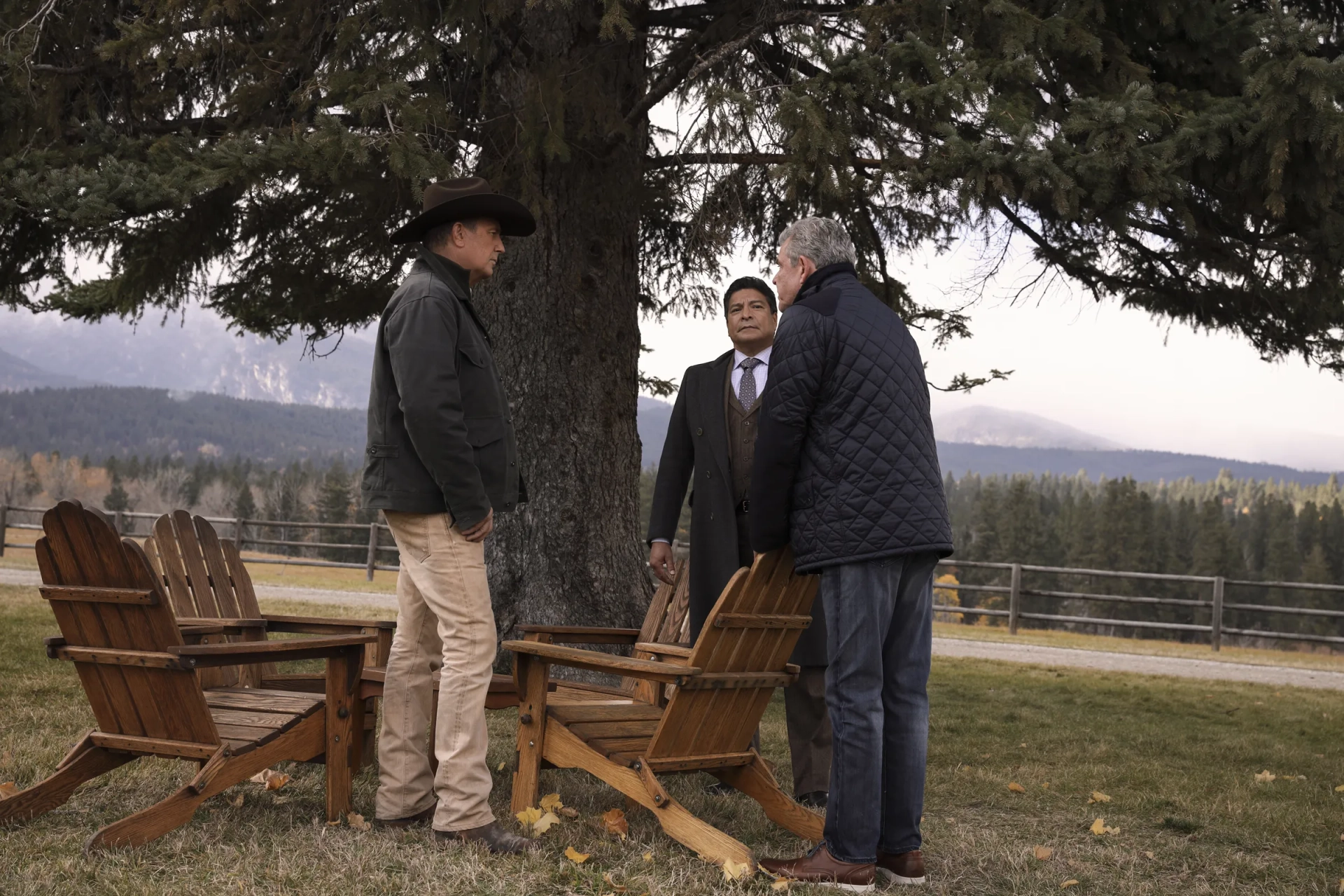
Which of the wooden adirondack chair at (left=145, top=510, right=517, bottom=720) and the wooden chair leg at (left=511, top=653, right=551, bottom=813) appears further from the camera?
the wooden adirondack chair at (left=145, top=510, right=517, bottom=720)

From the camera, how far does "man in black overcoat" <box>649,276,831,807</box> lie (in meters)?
4.86

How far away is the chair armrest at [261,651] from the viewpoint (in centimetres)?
369

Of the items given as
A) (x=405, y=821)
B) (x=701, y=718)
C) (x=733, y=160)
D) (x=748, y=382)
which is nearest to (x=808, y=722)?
(x=701, y=718)

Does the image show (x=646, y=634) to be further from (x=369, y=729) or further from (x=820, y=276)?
(x=820, y=276)

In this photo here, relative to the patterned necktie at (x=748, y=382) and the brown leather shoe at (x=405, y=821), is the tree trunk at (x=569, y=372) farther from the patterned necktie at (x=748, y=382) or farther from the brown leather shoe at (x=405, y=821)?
the brown leather shoe at (x=405, y=821)

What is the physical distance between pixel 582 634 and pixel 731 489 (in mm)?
882

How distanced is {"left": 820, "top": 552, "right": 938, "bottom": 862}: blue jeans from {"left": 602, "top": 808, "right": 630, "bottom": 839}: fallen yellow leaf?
2.58 ft

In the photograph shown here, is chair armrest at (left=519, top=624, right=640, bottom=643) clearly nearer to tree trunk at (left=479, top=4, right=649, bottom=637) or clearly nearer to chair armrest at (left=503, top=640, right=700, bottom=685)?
chair armrest at (left=503, top=640, right=700, bottom=685)

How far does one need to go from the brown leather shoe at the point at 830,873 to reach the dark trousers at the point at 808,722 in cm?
124

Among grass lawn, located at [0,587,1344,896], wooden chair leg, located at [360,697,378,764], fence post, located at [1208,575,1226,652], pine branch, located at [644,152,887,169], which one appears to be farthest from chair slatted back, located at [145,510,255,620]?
fence post, located at [1208,575,1226,652]

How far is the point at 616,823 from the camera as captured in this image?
13.6ft

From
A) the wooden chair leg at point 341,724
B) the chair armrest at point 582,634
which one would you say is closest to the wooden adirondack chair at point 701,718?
the chair armrest at point 582,634

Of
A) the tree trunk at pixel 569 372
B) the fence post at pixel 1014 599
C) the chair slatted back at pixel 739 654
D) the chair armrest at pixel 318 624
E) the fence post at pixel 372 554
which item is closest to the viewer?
the chair slatted back at pixel 739 654

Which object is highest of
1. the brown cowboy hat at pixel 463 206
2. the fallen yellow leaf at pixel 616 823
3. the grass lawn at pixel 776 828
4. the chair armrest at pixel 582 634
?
the brown cowboy hat at pixel 463 206
